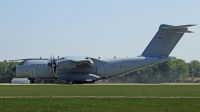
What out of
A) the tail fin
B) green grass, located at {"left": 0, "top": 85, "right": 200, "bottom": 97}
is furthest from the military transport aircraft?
green grass, located at {"left": 0, "top": 85, "right": 200, "bottom": 97}

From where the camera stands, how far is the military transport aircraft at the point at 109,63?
6321 centimetres

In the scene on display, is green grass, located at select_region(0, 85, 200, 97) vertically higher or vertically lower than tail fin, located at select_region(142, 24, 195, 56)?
lower

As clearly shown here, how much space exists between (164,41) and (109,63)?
9.21m

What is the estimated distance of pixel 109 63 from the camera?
66.1 metres

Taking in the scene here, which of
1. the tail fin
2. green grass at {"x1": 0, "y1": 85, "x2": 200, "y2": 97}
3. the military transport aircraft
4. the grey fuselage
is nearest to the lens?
green grass at {"x1": 0, "y1": 85, "x2": 200, "y2": 97}

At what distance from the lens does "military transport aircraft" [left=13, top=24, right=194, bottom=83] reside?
63.2 m

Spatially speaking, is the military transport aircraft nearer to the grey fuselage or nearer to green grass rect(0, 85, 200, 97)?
the grey fuselage

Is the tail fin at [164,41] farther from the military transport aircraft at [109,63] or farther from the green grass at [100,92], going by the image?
the green grass at [100,92]

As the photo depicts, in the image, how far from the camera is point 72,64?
6250cm

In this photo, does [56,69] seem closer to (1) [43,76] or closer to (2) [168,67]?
(1) [43,76]

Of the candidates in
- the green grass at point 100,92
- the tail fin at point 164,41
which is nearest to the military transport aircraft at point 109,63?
the tail fin at point 164,41

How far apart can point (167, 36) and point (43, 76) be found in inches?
843

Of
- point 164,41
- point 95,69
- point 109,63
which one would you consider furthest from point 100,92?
point 164,41
